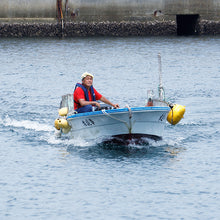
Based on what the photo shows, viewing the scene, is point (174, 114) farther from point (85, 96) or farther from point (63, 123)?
point (63, 123)

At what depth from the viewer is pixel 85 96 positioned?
1688cm

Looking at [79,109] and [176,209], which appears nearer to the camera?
[176,209]

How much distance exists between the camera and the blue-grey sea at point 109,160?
507 inches

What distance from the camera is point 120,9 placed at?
54.0 m

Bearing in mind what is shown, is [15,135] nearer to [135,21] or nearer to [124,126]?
[124,126]

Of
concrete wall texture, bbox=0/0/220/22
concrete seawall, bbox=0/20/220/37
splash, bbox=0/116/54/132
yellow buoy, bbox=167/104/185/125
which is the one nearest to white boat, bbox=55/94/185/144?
yellow buoy, bbox=167/104/185/125

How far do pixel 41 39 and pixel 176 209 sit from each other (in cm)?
4331

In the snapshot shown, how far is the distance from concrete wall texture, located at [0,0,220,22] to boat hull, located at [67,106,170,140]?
37687mm

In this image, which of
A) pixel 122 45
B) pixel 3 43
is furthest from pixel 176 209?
pixel 3 43

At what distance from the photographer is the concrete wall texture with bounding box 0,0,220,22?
53.7 metres

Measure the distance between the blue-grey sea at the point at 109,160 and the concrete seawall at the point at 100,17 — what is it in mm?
20100

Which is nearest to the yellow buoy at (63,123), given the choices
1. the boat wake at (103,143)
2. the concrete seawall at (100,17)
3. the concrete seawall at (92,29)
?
the boat wake at (103,143)

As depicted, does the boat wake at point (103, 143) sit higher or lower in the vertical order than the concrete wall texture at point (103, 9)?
lower

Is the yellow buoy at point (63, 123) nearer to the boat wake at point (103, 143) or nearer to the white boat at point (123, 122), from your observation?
the white boat at point (123, 122)
